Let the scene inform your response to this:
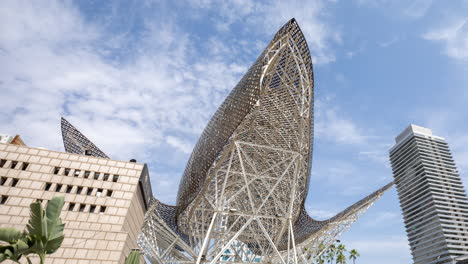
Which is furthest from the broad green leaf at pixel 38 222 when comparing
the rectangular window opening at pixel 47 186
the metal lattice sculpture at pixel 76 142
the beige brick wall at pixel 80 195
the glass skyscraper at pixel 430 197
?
the glass skyscraper at pixel 430 197

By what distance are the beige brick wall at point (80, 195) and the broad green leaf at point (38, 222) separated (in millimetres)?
9715

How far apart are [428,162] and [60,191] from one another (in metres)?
129

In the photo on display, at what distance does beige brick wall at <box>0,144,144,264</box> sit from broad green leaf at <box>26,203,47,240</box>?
971 centimetres

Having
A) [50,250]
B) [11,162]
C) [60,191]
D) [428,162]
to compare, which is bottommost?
[50,250]

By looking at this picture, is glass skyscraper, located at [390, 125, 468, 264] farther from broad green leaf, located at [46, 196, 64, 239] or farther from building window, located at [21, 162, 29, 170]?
broad green leaf, located at [46, 196, 64, 239]

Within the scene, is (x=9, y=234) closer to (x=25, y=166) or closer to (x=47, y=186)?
(x=47, y=186)

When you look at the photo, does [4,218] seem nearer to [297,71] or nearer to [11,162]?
[11,162]

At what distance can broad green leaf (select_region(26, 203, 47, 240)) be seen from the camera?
32.7 feet

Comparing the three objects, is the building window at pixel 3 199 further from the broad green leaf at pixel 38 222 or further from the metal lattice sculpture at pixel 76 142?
the broad green leaf at pixel 38 222

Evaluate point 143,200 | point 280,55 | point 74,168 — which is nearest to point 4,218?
point 74,168

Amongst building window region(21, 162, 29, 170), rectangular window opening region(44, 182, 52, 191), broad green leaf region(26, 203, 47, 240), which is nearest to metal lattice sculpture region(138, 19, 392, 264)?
rectangular window opening region(44, 182, 52, 191)

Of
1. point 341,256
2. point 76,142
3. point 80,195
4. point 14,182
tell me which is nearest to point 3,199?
point 14,182

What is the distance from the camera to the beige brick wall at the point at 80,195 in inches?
755

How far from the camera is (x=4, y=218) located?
19.5m
